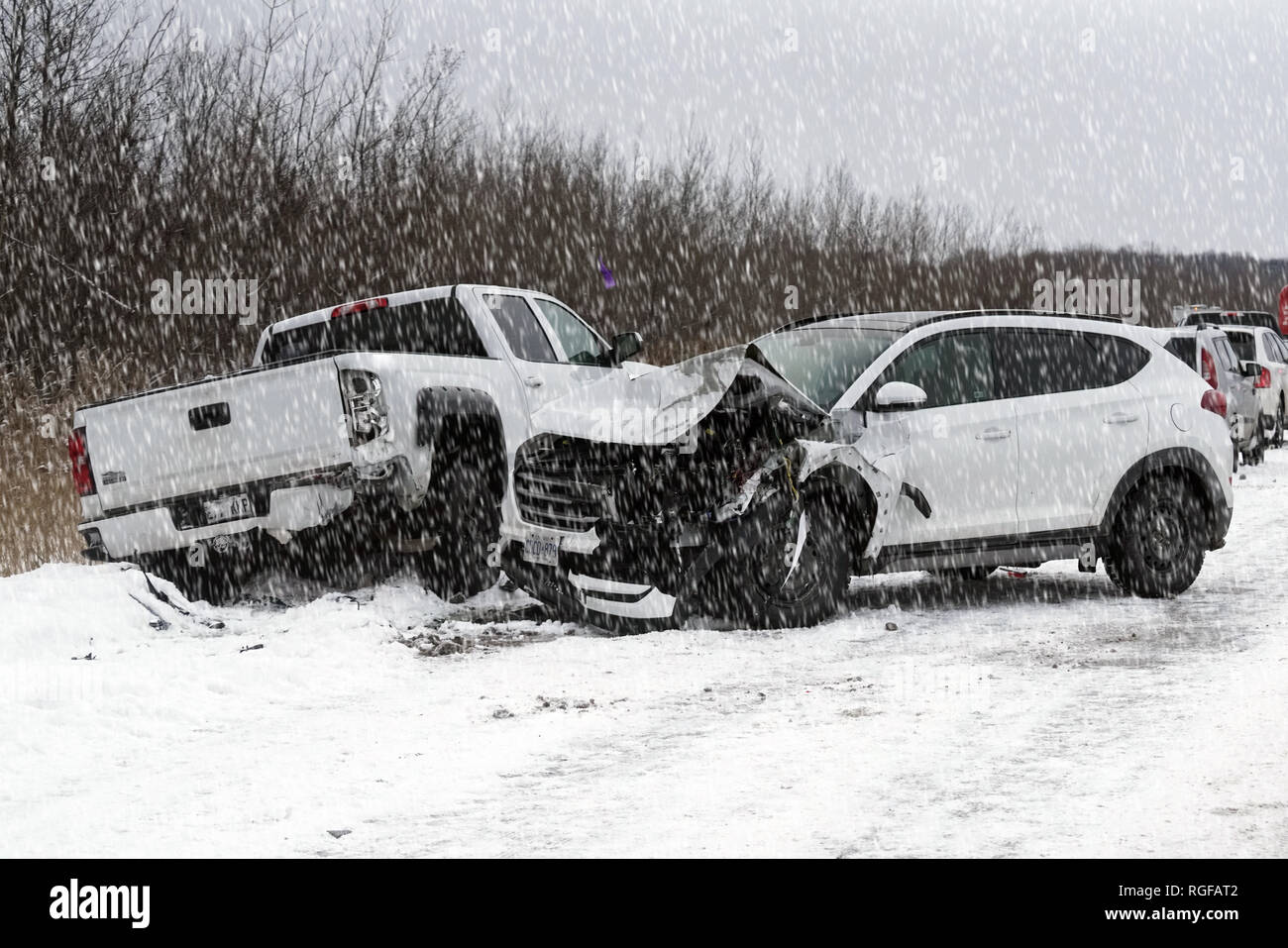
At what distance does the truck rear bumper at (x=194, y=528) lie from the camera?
333 inches

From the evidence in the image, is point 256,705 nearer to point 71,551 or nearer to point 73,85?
point 71,551

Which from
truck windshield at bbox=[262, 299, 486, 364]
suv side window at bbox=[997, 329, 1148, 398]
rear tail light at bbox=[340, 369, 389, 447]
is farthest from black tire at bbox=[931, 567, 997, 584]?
rear tail light at bbox=[340, 369, 389, 447]

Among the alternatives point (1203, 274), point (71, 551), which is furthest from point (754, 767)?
point (1203, 274)

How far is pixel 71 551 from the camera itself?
12.3 meters

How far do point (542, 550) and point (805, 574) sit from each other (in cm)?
170

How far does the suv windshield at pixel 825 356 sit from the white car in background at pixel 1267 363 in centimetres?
1388

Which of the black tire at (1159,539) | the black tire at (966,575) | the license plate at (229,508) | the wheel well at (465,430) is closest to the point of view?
the license plate at (229,508)

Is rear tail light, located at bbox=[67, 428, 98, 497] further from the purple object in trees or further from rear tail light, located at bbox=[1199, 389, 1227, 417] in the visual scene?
the purple object in trees

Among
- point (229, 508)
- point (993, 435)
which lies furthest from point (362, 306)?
point (993, 435)

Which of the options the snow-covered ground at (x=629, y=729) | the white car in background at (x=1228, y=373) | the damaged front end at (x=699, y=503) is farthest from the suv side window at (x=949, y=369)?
the white car in background at (x=1228, y=373)

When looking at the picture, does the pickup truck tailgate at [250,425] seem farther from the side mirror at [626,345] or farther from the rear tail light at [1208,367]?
the rear tail light at [1208,367]

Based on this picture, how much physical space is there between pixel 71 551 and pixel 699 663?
6991 mm

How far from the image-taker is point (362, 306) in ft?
33.5

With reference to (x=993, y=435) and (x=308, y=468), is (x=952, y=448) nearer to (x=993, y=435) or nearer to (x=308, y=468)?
(x=993, y=435)
